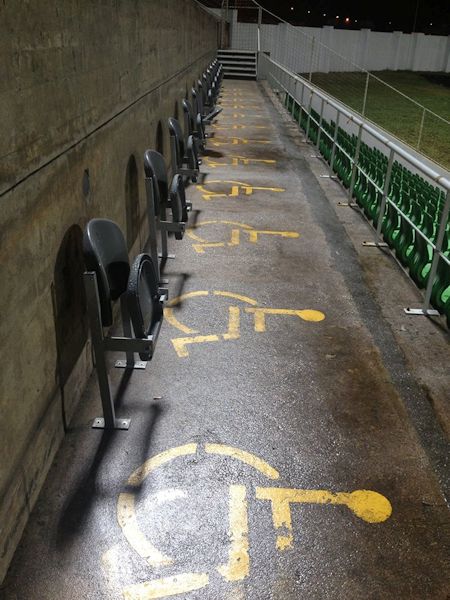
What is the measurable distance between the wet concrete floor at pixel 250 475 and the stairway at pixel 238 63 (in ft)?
76.4

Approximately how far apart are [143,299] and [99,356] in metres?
0.40

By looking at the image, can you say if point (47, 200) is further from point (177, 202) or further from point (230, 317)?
point (177, 202)

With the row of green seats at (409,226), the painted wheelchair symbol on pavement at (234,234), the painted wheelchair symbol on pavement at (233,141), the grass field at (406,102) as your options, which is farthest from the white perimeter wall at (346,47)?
the painted wheelchair symbol on pavement at (234,234)

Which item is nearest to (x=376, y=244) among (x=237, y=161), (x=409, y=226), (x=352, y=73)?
(x=409, y=226)

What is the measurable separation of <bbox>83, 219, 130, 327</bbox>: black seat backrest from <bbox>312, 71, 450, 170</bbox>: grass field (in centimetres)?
1656

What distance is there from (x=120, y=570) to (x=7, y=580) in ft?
1.53

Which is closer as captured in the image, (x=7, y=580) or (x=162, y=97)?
(x=7, y=580)

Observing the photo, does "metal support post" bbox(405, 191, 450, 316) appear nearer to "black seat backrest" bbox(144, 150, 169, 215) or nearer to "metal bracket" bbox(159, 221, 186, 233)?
"metal bracket" bbox(159, 221, 186, 233)

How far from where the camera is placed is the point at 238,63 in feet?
85.4

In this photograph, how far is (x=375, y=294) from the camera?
5.05 meters

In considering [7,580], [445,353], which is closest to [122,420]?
[7,580]

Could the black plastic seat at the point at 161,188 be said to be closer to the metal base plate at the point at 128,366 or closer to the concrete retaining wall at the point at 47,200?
the concrete retaining wall at the point at 47,200

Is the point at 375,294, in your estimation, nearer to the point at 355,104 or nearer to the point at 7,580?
the point at 7,580

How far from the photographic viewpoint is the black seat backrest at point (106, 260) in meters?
2.85
